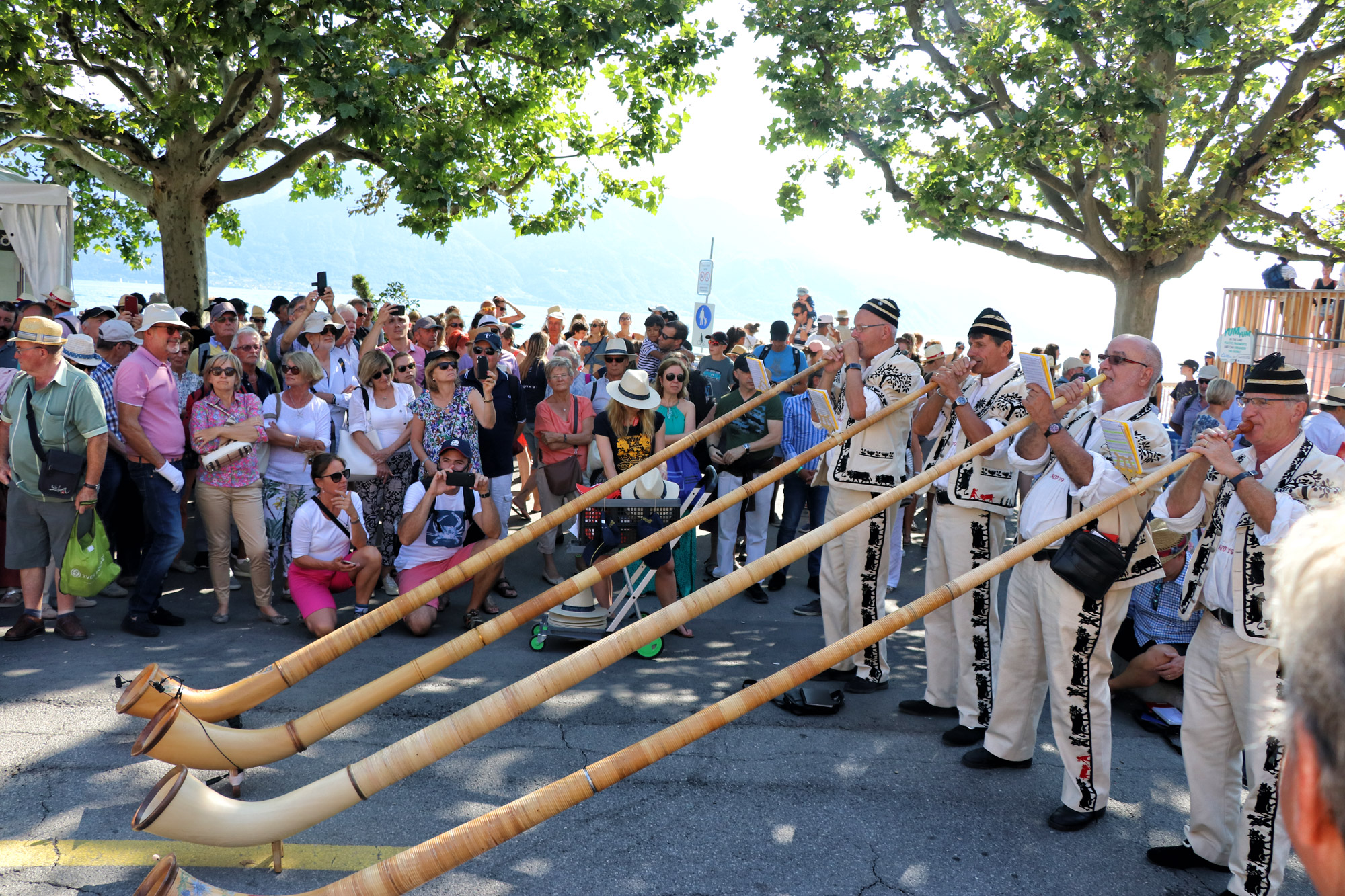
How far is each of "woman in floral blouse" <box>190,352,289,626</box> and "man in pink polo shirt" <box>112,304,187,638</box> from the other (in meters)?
0.20

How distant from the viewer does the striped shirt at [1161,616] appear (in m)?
5.73

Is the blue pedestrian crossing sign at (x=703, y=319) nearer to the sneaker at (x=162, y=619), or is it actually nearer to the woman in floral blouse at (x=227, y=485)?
the woman in floral blouse at (x=227, y=485)

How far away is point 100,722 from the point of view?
4.73 m

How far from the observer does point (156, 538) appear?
6316mm

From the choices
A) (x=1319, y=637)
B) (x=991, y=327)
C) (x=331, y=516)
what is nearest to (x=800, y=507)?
(x=991, y=327)

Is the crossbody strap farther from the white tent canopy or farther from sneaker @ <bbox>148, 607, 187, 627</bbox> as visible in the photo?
the white tent canopy

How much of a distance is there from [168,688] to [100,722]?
1429mm

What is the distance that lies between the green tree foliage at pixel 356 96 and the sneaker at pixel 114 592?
5.77 metres

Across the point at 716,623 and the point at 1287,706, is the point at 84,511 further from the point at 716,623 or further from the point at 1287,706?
the point at 1287,706

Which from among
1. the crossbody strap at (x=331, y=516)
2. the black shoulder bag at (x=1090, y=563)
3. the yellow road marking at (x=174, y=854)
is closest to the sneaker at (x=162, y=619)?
the crossbody strap at (x=331, y=516)

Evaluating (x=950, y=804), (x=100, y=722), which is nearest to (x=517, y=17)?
(x=100, y=722)

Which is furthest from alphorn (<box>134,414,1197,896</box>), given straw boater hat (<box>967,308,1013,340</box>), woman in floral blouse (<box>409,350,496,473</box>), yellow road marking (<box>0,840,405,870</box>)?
woman in floral blouse (<box>409,350,496,473</box>)

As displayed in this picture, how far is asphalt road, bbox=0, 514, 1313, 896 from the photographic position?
3645mm

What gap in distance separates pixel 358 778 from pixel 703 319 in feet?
39.8
